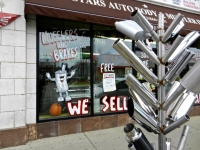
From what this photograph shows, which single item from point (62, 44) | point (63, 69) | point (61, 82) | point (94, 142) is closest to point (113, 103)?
point (94, 142)

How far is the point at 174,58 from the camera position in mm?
1531

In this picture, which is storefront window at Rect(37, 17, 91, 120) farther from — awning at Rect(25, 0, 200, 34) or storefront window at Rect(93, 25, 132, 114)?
awning at Rect(25, 0, 200, 34)

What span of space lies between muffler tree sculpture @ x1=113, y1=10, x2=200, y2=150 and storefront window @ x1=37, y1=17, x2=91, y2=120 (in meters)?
3.53

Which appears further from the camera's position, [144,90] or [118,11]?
[118,11]

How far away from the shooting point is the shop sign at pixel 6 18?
3.87 metres

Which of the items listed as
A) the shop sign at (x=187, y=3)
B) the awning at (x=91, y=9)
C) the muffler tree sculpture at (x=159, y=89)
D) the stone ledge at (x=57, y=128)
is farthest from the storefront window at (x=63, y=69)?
the muffler tree sculpture at (x=159, y=89)

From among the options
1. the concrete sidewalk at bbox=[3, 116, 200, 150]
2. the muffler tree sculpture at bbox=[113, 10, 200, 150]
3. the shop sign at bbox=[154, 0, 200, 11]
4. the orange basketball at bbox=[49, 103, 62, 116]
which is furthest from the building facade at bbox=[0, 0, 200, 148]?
the muffler tree sculpture at bbox=[113, 10, 200, 150]

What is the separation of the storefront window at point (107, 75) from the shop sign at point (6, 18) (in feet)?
7.10

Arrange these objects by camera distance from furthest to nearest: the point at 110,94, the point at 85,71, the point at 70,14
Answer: the point at 110,94 → the point at 85,71 → the point at 70,14

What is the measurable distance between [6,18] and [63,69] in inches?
70.0

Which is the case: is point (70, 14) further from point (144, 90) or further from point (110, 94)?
point (144, 90)

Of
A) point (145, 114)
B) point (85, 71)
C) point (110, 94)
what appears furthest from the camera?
point (110, 94)

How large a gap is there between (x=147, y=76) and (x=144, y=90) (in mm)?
119

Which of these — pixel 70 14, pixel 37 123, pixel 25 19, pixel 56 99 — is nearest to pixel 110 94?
pixel 56 99
